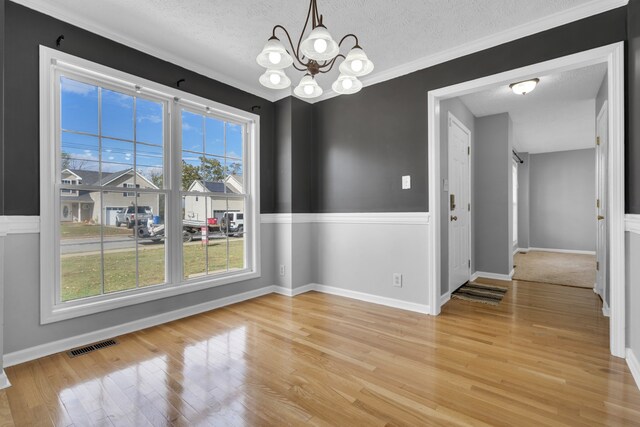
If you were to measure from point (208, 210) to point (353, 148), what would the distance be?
1.88 meters

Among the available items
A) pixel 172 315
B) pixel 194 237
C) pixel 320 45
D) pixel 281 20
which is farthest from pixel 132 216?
pixel 320 45

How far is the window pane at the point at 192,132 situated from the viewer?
3221 mm

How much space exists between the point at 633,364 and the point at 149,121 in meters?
4.22

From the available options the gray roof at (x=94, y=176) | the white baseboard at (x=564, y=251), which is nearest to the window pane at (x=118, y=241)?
the gray roof at (x=94, y=176)

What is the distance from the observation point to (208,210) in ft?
11.3

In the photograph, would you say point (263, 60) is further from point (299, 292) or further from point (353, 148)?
point (299, 292)

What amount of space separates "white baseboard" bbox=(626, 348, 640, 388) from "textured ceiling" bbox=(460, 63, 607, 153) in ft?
8.47

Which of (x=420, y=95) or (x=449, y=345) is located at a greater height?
(x=420, y=95)

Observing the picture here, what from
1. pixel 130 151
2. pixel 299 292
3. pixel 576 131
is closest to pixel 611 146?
pixel 299 292

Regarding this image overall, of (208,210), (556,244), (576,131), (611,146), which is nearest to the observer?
(611,146)

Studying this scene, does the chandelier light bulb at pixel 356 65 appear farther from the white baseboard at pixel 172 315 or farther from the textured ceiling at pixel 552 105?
the white baseboard at pixel 172 315

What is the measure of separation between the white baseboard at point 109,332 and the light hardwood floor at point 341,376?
0.27 feet

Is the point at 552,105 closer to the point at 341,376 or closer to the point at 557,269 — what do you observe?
the point at 557,269

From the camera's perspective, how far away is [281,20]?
2496 mm
